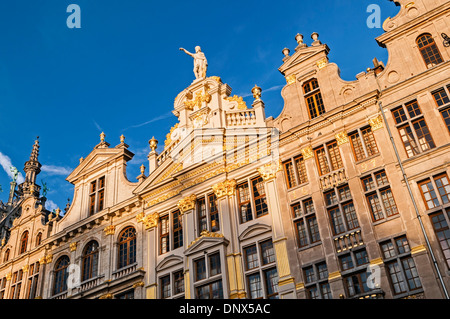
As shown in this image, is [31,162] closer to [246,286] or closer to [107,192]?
[107,192]

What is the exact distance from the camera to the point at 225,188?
28.8 meters

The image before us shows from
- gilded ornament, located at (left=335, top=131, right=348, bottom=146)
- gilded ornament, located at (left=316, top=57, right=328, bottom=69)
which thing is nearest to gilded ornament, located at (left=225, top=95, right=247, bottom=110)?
gilded ornament, located at (left=316, top=57, right=328, bottom=69)

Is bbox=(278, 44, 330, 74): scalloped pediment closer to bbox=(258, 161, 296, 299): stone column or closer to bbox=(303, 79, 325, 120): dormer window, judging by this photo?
→ bbox=(303, 79, 325, 120): dormer window

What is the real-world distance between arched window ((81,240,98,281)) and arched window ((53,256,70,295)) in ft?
5.19

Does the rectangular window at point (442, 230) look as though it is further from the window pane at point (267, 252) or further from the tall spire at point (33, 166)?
the tall spire at point (33, 166)

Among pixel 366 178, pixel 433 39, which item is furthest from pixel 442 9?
pixel 366 178

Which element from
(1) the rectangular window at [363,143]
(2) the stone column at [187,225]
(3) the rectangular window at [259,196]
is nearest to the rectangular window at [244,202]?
(3) the rectangular window at [259,196]

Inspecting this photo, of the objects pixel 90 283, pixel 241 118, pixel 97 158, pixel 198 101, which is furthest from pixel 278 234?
pixel 97 158

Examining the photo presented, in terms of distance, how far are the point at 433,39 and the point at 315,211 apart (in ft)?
34.8

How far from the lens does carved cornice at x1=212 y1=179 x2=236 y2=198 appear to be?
2867 centimetres

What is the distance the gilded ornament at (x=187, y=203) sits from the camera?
97.2 feet

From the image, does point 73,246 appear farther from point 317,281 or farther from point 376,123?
point 376,123

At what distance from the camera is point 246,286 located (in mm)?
25547

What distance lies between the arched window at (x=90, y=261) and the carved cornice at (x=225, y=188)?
9.58 meters
